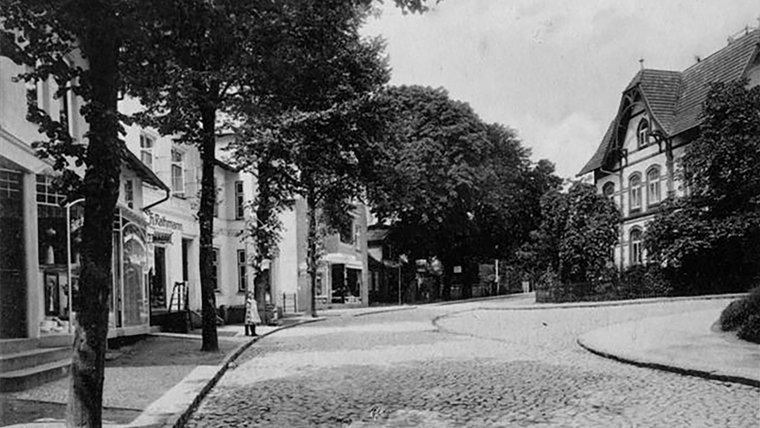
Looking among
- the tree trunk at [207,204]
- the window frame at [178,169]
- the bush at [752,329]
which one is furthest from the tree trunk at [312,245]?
the bush at [752,329]

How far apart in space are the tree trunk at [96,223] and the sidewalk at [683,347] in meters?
7.41

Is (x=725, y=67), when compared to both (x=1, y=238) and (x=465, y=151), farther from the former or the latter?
(x=1, y=238)

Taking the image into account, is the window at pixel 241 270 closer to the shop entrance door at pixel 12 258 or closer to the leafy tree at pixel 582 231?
the leafy tree at pixel 582 231

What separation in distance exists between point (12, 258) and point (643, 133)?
2879cm

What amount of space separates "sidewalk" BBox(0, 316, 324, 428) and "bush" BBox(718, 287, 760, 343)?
9.38 metres

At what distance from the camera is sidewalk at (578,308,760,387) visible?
33.2 feet

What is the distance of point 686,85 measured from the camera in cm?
3316

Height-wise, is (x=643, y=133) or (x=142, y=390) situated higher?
(x=643, y=133)

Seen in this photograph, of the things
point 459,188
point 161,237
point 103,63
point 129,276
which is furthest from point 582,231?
point 103,63

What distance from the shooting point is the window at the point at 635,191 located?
35.5 meters

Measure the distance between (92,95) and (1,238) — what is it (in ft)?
24.0

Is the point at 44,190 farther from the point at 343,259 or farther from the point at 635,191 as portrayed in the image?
the point at 343,259

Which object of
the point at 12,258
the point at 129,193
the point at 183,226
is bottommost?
the point at 12,258

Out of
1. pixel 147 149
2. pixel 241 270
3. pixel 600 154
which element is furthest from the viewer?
pixel 600 154
